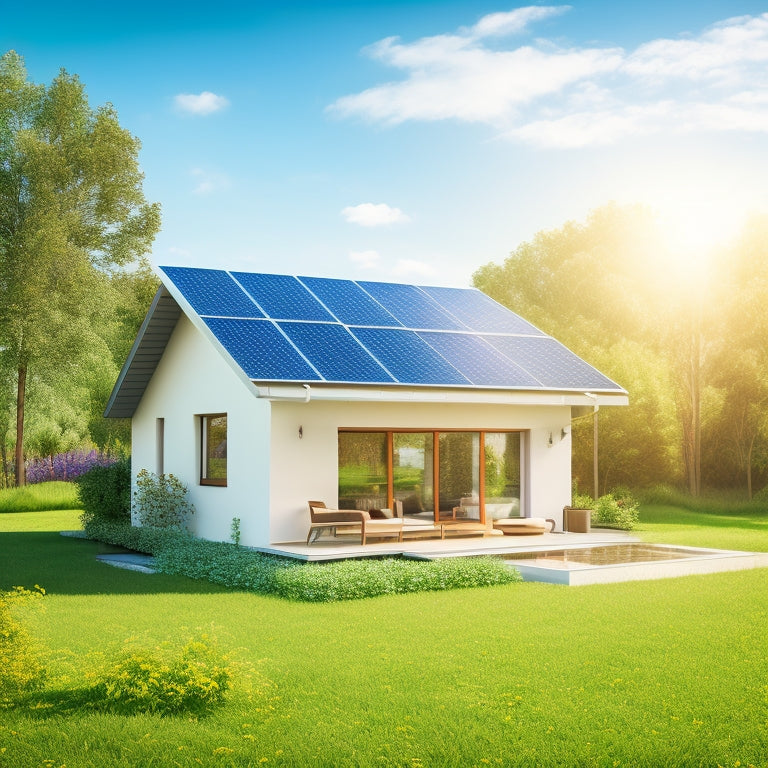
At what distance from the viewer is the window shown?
15890 mm

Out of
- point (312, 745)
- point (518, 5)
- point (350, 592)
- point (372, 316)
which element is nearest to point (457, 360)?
point (372, 316)

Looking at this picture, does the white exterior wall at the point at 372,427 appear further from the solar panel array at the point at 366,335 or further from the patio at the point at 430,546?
the solar panel array at the point at 366,335

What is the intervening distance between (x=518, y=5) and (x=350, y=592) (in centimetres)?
1202

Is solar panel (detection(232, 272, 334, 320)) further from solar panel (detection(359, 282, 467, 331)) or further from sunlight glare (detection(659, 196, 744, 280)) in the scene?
sunlight glare (detection(659, 196, 744, 280))

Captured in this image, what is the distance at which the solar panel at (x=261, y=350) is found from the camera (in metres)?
13.7

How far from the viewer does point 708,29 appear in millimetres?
18297

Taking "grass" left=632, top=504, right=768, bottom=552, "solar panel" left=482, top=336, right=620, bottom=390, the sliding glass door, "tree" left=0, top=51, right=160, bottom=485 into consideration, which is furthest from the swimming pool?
"tree" left=0, top=51, right=160, bottom=485

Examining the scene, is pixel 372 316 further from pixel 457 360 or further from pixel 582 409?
pixel 582 409

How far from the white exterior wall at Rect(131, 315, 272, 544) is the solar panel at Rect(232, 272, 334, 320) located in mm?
1282

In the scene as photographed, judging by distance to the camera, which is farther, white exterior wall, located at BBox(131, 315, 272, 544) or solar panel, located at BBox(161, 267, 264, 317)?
solar panel, located at BBox(161, 267, 264, 317)

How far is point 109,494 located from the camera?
64.6 feet

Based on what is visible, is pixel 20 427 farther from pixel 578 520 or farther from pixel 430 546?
pixel 578 520

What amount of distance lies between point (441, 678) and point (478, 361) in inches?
376

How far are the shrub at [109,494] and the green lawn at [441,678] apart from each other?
708 centimetres
